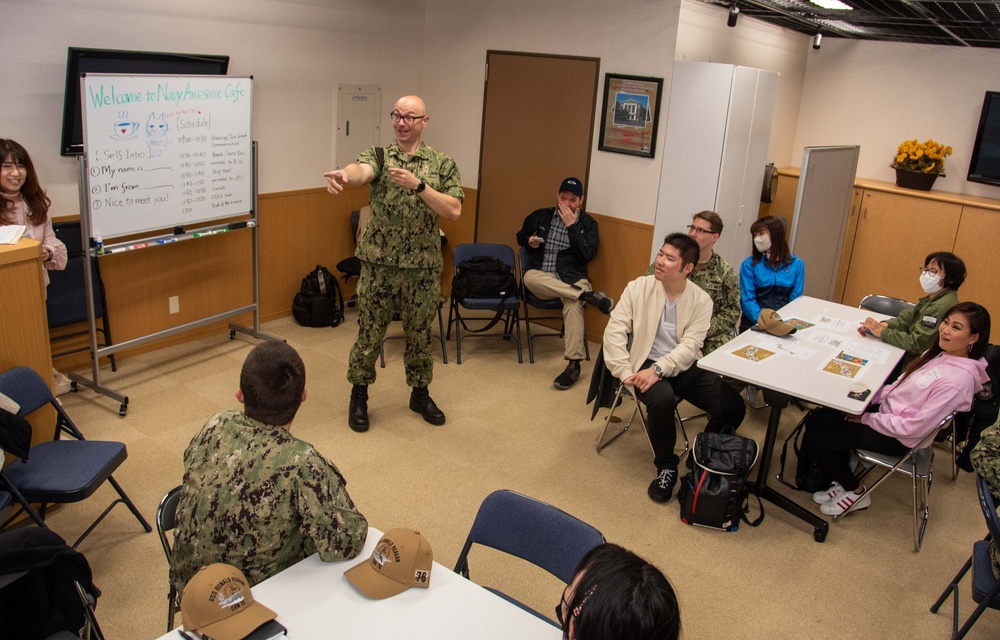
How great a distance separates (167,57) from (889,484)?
15.9 ft

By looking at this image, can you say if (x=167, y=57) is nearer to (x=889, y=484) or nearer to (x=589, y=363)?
(x=589, y=363)

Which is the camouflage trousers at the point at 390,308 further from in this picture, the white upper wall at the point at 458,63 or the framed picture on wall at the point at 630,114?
the framed picture on wall at the point at 630,114

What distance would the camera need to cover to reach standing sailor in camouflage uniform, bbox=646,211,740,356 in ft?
14.4

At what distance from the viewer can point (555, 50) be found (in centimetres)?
596

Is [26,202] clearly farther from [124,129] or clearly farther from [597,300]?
[597,300]

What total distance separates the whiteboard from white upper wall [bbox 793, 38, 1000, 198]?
5.30 m

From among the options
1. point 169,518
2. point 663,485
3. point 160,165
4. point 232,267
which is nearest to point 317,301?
point 232,267

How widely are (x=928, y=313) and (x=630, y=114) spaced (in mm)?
2434

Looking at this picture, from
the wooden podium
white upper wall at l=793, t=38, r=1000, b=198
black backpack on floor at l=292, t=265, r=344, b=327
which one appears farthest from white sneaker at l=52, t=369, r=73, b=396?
white upper wall at l=793, t=38, r=1000, b=198

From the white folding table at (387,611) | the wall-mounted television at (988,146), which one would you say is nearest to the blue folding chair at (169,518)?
the white folding table at (387,611)

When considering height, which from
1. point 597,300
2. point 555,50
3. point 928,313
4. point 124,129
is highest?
point 555,50

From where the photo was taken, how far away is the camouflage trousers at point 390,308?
14.1 ft

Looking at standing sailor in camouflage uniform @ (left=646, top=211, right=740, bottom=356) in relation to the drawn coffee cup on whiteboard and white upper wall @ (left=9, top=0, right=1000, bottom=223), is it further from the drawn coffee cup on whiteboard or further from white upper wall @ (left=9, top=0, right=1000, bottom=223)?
the drawn coffee cup on whiteboard

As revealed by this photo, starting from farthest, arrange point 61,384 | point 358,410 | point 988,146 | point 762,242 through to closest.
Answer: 1. point 988,146
2. point 762,242
3. point 61,384
4. point 358,410
